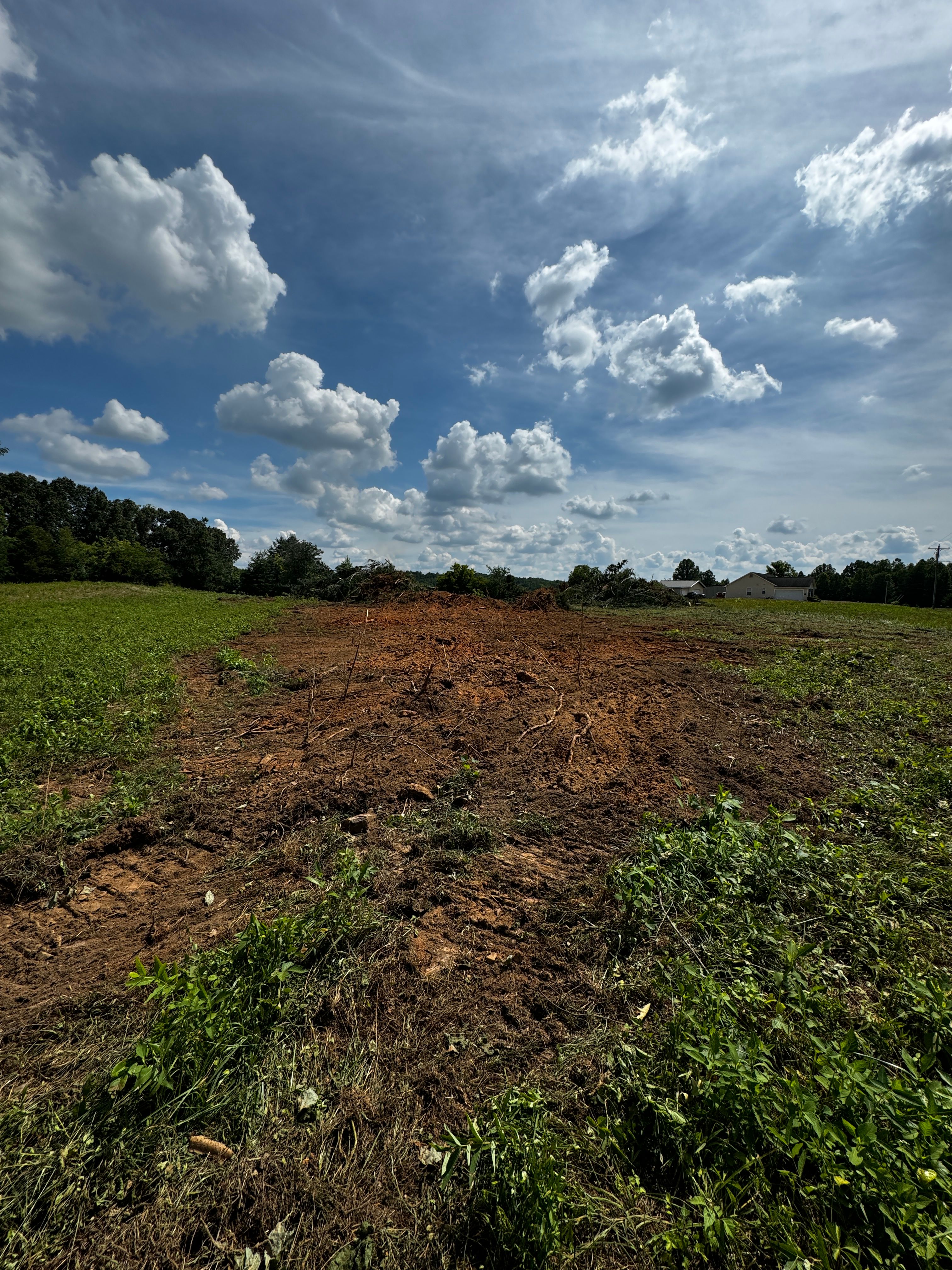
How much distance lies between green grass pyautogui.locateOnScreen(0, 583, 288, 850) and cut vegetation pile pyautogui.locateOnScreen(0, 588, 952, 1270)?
0.10m

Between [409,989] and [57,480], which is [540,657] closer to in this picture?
[409,989]

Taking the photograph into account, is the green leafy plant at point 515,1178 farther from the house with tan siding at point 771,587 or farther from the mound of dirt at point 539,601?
the house with tan siding at point 771,587

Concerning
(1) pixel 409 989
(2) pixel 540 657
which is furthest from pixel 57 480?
(1) pixel 409 989

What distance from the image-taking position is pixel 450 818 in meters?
3.98

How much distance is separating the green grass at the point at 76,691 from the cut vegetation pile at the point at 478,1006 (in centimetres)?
10

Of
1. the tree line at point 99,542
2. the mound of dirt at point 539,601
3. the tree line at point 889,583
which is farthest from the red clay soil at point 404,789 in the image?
the tree line at point 889,583

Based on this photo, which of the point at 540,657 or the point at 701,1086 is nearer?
the point at 701,1086

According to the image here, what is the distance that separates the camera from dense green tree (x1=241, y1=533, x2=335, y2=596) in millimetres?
28719

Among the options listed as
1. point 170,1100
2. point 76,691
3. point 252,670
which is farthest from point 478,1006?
point 252,670

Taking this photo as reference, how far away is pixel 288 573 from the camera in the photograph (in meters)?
32.4

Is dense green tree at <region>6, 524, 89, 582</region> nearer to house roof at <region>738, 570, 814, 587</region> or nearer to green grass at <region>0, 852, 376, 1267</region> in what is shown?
green grass at <region>0, 852, 376, 1267</region>

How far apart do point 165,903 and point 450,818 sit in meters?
1.96

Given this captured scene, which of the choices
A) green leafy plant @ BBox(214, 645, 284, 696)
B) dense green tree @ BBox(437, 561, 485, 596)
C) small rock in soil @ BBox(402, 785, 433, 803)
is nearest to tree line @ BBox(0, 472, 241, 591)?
dense green tree @ BBox(437, 561, 485, 596)

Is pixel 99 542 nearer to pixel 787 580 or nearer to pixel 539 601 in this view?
pixel 539 601
